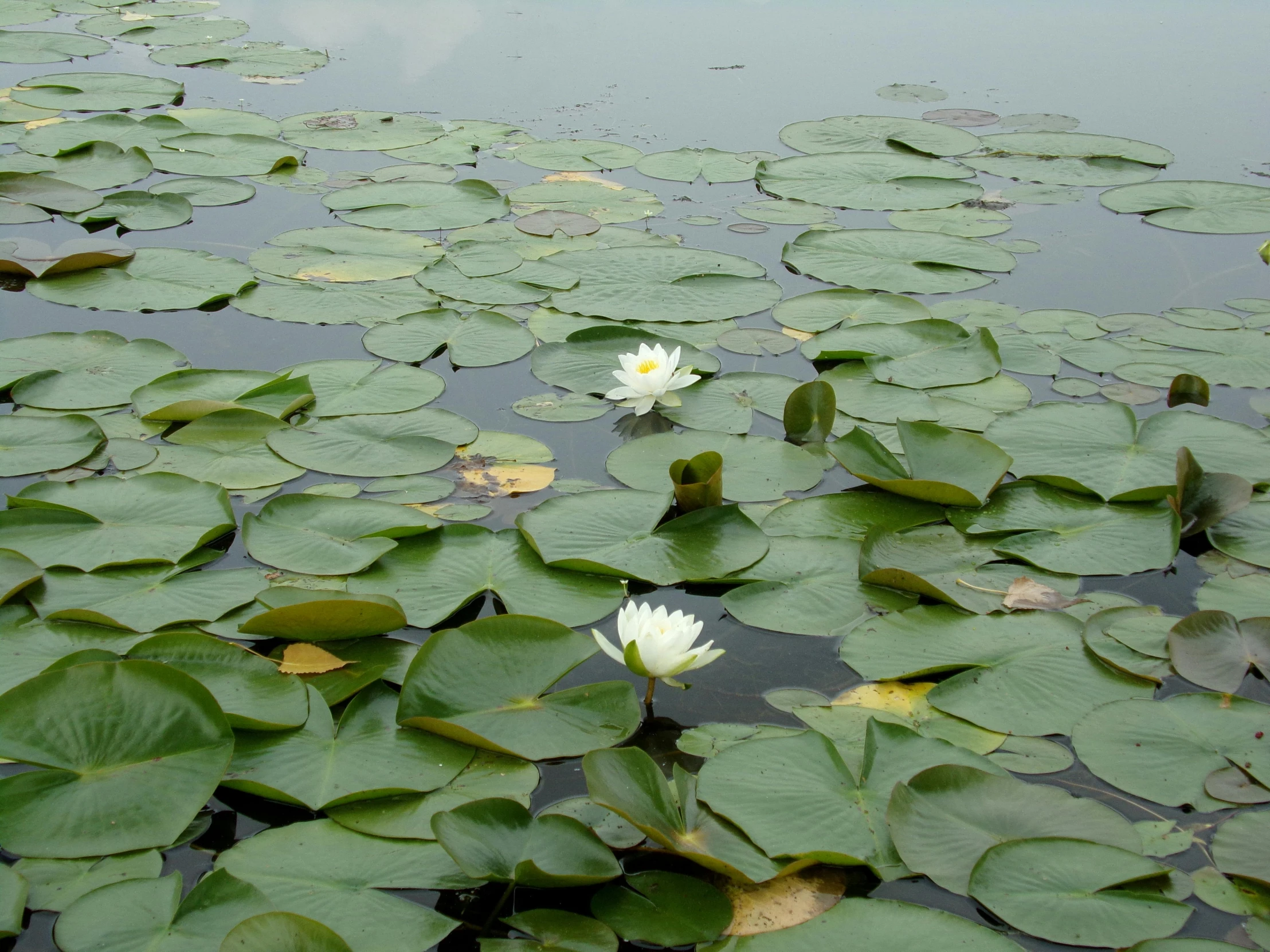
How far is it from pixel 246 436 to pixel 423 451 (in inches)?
17.5

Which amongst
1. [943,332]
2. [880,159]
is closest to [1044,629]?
[943,332]

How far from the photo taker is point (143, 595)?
1.94 meters

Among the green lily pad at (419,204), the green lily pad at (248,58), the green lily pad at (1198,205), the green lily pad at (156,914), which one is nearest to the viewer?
the green lily pad at (156,914)

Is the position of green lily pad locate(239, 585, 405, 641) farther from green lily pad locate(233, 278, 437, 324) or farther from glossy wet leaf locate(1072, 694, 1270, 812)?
green lily pad locate(233, 278, 437, 324)

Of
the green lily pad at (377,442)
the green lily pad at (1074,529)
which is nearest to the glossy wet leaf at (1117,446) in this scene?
the green lily pad at (1074,529)

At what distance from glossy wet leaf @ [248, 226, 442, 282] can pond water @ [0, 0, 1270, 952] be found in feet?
0.53

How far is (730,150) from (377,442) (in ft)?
9.48

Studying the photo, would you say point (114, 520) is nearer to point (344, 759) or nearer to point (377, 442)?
point (377, 442)

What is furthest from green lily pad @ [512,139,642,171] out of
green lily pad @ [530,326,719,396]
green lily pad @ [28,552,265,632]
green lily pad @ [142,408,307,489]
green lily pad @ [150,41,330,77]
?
green lily pad @ [28,552,265,632]

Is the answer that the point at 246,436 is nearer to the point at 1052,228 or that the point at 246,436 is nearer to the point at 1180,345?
the point at 1180,345

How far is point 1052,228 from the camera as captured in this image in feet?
13.0

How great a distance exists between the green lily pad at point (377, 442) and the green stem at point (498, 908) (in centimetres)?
118

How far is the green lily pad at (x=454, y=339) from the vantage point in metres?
2.94

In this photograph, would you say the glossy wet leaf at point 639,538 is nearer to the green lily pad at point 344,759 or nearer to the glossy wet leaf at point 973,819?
the green lily pad at point 344,759
